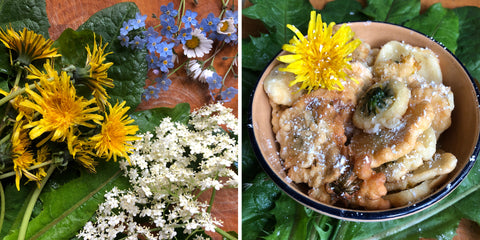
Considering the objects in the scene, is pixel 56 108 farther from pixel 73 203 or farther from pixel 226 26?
pixel 226 26

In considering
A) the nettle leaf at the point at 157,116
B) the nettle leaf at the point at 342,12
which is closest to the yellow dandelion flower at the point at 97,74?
the nettle leaf at the point at 157,116

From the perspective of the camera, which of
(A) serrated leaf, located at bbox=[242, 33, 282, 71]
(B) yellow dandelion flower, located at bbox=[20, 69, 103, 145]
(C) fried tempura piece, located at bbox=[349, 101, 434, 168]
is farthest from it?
(A) serrated leaf, located at bbox=[242, 33, 282, 71]

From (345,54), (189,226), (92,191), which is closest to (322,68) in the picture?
(345,54)

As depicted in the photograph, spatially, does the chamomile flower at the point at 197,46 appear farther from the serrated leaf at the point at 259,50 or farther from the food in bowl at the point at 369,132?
the food in bowl at the point at 369,132

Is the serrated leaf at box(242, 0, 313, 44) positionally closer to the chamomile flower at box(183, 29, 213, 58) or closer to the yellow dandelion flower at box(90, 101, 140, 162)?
the chamomile flower at box(183, 29, 213, 58)

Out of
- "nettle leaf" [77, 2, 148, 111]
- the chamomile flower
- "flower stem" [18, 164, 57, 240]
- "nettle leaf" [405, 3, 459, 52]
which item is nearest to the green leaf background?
"nettle leaf" [405, 3, 459, 52]

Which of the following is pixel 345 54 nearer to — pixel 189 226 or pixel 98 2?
pixel 189 226
